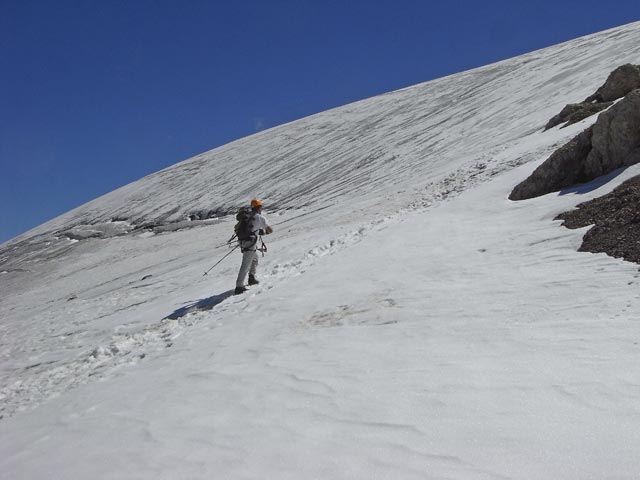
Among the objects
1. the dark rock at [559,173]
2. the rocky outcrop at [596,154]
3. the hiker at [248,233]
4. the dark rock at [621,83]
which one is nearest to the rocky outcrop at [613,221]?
the rocky outcrop at [596,154]

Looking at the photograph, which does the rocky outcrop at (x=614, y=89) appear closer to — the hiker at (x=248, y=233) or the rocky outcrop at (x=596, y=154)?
the rocky outcrop at (x=596, y=154)

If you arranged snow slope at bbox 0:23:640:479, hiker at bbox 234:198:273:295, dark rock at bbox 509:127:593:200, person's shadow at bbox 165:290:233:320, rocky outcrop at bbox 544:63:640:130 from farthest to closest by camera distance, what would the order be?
rocky outcrop at bbox 544:63:640:130 → dark rock at bbox 509:127:593:200 → hiker at bbox 234:198:273:295 → person's shadow at bbox 165:290:233:320 → snow slope at bbox 0:23:640:479

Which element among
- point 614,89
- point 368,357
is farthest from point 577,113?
point 368,357

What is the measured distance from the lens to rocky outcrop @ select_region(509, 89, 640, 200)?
10.5 m

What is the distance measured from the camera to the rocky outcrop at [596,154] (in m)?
10.5

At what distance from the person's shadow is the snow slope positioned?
10 centimetres

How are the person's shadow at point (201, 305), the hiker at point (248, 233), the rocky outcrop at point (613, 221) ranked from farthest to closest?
1. the hiker at point (248, 233)
2. the person's shadow at point (201, 305)
3. the rocky outcrop at point (613, 221)

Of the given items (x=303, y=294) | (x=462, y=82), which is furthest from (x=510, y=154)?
(x=462, y=82)

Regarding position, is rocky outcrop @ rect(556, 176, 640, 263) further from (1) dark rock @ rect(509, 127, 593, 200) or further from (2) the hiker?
(2) the hiker

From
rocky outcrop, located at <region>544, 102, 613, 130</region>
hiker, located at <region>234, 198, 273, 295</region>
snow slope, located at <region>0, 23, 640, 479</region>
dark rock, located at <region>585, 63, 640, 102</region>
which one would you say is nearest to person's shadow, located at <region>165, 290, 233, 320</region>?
snow slope, located at <region>0, 23, 640, 479</region>

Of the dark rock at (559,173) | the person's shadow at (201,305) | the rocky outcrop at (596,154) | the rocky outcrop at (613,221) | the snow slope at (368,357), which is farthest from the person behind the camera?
the dark rock at (559,173)

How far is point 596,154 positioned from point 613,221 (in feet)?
12.5

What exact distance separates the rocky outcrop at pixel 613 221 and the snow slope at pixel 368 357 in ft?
0.88

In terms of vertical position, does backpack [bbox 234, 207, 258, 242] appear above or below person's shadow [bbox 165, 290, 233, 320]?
above
